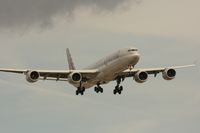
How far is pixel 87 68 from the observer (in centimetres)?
12488

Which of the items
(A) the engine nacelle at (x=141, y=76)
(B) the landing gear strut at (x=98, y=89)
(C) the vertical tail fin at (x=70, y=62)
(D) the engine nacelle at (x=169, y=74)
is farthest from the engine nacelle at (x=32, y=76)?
(C) the vertical tail fin at (x=70, y=62)

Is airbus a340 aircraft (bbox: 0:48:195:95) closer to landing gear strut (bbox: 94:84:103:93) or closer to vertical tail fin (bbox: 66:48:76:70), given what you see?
landing gear strut (bbox: 94:84:103:93)

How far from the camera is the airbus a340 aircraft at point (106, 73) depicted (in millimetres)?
112250

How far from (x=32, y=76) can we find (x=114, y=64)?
11860 mm

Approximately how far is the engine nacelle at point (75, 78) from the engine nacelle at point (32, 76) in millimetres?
4629

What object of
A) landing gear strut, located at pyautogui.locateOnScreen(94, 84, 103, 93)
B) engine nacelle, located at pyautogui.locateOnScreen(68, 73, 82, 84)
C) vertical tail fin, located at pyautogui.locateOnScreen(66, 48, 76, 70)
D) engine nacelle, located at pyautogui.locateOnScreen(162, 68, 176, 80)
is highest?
vertical tail fin, located at pyautogui.locateOnScreen(66, 48, 76, 70)

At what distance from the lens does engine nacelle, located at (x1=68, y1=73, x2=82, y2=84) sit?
4595 inches

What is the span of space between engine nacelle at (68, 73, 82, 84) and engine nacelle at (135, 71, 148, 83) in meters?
8.41

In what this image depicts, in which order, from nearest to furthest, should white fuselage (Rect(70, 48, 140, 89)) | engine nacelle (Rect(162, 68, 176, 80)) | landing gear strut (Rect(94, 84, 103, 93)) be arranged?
white fuselage (Rect(70, 48, 140, 89))
engine nacelle (Rect(162, 68, 176, 80))
landing gear strut (Rect(94, 84, 103, 93))

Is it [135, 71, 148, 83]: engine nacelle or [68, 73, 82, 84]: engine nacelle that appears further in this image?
[135, 71, 148, 83]: engine nacelle

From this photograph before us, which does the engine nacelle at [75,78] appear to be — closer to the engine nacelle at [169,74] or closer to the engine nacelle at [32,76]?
the engine nacelle at [32,76]

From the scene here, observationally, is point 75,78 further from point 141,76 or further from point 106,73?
point 141,76

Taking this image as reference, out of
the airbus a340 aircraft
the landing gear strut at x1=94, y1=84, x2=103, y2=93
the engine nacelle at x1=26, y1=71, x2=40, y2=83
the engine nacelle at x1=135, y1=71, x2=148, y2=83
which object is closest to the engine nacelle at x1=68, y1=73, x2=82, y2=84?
the airbus a340 aircraft

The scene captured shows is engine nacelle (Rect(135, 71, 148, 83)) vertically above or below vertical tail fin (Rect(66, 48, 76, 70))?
below
